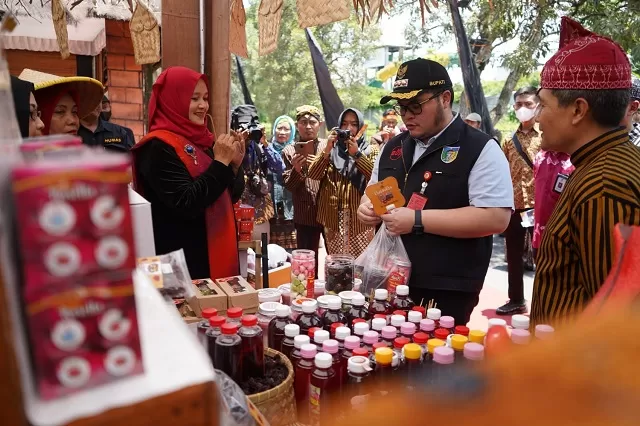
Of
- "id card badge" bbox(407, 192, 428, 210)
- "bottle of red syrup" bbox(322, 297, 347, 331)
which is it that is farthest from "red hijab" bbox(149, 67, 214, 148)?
"bottle of red syrup" bbox(322, 297, 347, 331)

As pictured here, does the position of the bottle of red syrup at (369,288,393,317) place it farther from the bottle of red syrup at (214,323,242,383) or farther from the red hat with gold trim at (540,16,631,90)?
the red hat with gold trim at (540,16,631,90)

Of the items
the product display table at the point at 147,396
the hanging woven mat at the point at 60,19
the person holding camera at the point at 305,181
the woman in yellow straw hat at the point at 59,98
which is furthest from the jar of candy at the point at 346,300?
the person holding camera at the point at 305,181

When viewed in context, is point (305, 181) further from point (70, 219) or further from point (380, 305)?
point (70, 219)

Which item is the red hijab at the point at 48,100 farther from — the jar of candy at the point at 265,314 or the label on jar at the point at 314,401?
the label on jar at the point at 314,401

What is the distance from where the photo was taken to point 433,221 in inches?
83.9

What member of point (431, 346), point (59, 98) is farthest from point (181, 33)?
point (431, 346)

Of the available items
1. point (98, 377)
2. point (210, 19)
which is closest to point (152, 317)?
point (98, 377)

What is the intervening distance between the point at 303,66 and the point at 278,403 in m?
16.8

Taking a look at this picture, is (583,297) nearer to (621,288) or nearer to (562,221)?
(562,221)

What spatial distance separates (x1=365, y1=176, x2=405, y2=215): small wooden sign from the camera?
7.02 ft

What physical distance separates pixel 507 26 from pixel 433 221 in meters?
8.94

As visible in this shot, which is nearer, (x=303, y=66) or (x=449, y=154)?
(x=449, y=154)

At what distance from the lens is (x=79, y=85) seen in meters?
2.54

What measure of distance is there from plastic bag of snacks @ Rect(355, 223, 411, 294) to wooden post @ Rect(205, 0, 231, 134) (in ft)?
3.67
